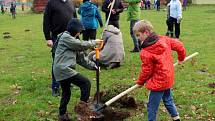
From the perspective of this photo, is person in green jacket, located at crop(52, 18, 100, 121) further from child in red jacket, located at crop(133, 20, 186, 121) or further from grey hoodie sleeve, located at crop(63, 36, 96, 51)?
child in red jacket, located at crop(133, 20, 186, 121)

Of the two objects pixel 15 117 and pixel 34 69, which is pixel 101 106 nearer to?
pixel 15 117

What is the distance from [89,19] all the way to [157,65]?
23.3ft

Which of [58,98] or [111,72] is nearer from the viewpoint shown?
[58,98]

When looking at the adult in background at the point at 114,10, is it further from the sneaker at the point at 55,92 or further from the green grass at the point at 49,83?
the sneaker at the point at 55,92

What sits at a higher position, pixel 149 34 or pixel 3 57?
pixel 149 34

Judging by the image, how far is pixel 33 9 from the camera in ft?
182

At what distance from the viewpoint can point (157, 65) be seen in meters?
6.20

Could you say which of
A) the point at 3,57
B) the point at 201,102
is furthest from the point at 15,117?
the point at 3,57

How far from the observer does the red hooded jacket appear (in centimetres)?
617

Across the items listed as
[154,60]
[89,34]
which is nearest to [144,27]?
[154,60]

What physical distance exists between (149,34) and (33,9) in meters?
50.5

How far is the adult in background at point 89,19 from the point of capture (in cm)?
1305

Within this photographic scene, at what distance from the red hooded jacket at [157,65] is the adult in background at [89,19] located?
6815 mm

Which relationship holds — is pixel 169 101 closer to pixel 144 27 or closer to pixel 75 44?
pixel 144 27
